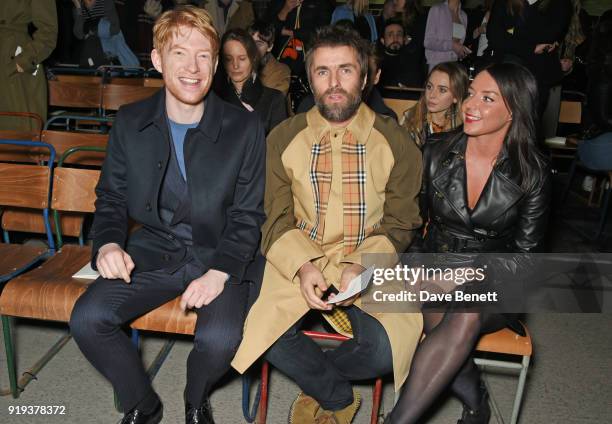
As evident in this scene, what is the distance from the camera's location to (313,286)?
1977mm

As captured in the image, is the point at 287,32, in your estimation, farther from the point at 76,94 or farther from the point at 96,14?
the point at 76,94

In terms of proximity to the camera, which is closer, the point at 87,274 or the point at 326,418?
the point at 326,418

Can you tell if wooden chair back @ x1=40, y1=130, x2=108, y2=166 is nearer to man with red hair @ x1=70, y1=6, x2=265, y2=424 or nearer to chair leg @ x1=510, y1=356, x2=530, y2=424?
man with red hair @ x1=70, y1=6, x2=265, y2=424

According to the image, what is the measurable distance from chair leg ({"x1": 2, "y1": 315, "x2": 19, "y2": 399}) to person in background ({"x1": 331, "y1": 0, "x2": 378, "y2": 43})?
4601 mm

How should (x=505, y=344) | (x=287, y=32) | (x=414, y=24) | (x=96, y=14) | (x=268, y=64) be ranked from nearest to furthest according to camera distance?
(x=505, y=344), (x=268, y=64), (x=287, y=32), (x=414, y=24), (x=96, y=14)

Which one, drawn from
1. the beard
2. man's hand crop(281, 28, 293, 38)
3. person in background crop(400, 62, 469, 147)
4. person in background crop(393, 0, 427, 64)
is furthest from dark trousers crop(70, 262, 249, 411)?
person in background crop(393, 0, 427, 64)

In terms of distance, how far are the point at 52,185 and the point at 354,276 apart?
149cm

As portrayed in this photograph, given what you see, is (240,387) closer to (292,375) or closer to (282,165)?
(292,375)

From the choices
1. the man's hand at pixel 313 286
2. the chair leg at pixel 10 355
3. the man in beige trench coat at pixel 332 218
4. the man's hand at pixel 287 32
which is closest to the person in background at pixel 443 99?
the man in beige trench coat at pixel 332 218

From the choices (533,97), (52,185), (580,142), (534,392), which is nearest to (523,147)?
(533,97)

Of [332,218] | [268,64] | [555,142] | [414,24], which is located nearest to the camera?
[332,218]

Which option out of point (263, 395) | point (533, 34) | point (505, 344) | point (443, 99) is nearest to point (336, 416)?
point (263, 395)

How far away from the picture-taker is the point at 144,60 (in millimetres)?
8375

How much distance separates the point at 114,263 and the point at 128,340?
30cm
